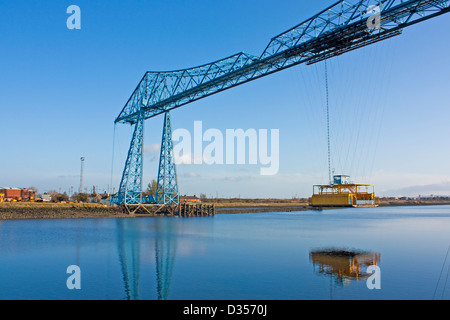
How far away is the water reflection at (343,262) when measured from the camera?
15847mm

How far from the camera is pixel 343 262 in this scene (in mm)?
19031

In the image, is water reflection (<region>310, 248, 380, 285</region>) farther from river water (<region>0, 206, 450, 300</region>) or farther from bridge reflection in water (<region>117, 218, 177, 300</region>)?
bridge reflection in water (<region>117, 218, 177, 300</region>)

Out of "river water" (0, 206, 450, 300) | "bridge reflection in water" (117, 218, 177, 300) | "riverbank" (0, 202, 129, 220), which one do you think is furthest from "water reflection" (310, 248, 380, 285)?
"riverbank" (0, 202, 129, 220)

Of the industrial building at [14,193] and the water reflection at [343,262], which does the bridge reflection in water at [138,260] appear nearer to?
the water reflection at [343,262]

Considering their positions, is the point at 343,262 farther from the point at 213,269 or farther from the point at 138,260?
the point at 138,260

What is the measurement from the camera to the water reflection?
52.0ft

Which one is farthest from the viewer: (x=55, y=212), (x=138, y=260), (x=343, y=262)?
(x=55, y=212)

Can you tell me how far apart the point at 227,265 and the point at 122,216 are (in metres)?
32.2

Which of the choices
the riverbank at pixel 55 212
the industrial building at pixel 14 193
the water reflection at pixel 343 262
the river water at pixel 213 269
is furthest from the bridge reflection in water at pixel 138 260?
the industrial building at pixel 14 193

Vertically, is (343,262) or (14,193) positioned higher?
(14,193)

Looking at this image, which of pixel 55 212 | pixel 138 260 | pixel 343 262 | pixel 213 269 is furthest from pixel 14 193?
Answer: pixel 343 262
